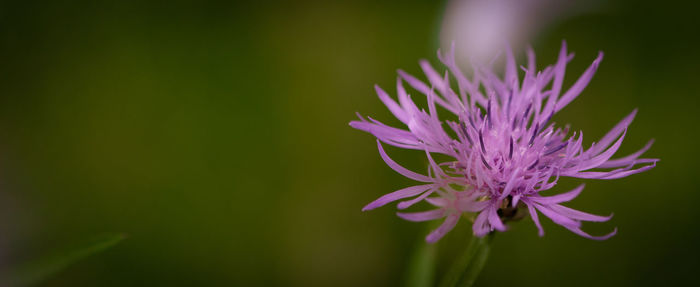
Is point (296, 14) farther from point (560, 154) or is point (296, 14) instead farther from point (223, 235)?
point (560, 154)

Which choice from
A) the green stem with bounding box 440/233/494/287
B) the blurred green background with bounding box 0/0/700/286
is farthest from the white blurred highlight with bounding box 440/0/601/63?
the green stem with bounding box 440/233/494/287

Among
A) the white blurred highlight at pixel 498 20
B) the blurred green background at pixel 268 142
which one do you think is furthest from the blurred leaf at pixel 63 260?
the white blurred highlight at pixel 498 20

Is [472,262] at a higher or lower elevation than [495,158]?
lower

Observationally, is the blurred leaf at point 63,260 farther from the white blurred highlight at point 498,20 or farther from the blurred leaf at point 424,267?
the white blurred highlight at point 498,20

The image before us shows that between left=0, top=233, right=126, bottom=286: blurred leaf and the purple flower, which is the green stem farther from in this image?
left=0, top=233, right=126, bottom=286: blurred leaf

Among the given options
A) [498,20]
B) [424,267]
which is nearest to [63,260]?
[424,267]

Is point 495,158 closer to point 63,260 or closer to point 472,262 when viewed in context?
point 472,262
